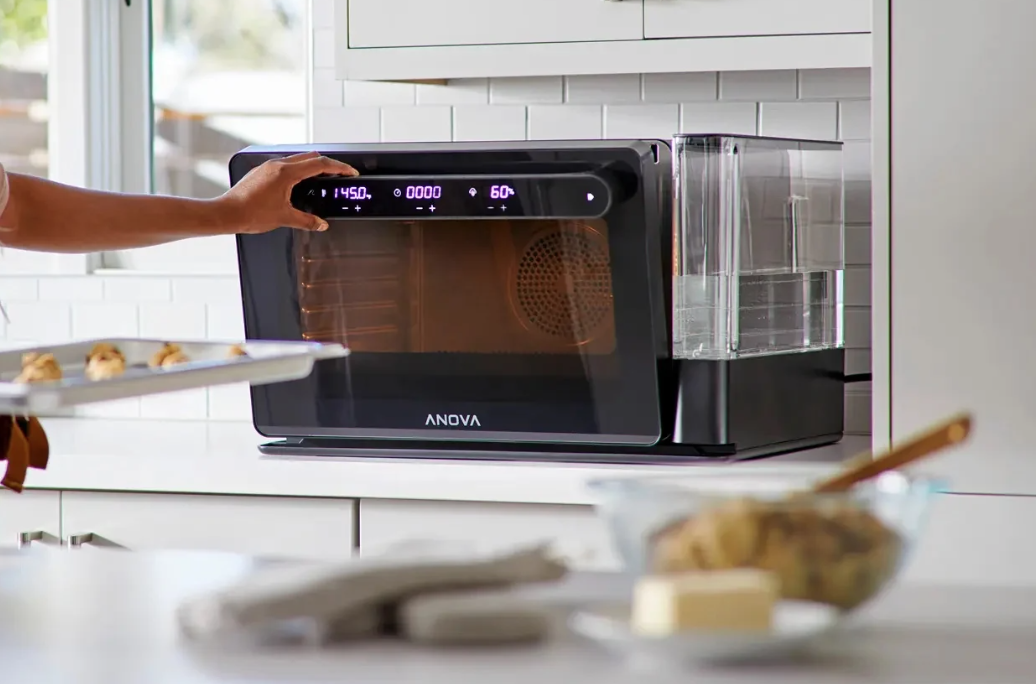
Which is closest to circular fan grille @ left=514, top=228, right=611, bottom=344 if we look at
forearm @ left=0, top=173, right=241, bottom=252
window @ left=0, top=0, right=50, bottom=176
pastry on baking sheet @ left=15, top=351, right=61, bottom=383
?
forearm @ left=0, top=173, right=241, bottom=252

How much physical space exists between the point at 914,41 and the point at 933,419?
1.48 ft

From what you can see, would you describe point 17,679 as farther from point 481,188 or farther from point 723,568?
point 481,188

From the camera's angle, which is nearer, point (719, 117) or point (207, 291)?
point (719, 117)

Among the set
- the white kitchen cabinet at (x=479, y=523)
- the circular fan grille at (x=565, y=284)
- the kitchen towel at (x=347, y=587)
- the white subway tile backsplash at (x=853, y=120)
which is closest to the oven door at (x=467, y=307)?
the circular fan grille at (x=565, y=284)

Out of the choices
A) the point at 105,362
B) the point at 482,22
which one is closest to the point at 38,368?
the point at 105,362

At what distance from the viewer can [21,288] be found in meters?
2.45

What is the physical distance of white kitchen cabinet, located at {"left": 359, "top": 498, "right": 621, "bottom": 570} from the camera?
167 cm

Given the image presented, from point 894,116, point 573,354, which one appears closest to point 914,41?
point 894,116

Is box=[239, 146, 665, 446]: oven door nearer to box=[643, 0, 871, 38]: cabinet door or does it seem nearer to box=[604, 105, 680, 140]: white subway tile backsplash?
box=[643, 0, 871, 38]: cabinet door

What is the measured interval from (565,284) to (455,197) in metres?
0.18

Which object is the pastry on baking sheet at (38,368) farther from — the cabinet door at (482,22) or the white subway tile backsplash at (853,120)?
the white subway tile backsplash at (853,120)

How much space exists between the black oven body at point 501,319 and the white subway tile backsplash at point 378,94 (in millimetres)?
479

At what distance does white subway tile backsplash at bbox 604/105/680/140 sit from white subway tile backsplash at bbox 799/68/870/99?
0.65 feet

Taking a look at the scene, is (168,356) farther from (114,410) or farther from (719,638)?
(114,410)
